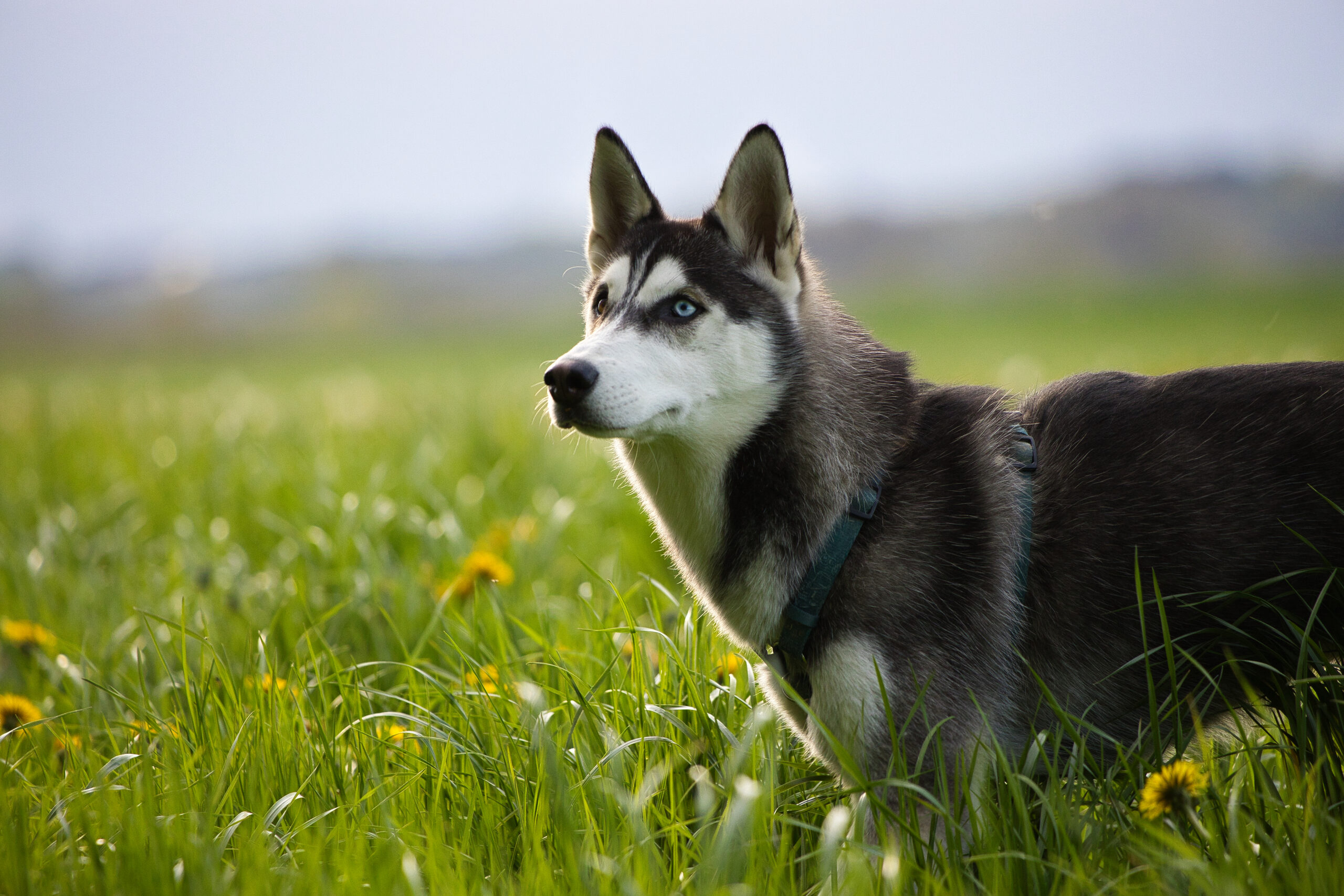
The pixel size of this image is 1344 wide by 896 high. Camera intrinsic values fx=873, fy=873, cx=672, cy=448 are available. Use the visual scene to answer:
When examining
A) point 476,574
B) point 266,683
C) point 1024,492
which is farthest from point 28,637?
point 1024,492

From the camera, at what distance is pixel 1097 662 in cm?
239

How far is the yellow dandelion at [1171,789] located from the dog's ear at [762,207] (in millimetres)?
1729

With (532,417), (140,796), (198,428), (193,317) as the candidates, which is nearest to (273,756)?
(140,796)

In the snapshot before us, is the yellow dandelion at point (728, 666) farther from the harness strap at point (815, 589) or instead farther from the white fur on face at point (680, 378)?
the white fur on face at point (680, 378)

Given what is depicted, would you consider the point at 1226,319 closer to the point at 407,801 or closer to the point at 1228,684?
the point at 1228,684

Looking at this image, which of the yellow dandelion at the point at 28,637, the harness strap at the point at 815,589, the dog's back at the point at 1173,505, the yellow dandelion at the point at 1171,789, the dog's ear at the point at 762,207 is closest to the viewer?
the yellow dandelion at the point at 1171,789

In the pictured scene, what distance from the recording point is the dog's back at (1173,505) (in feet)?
7.52

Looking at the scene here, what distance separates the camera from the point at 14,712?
3107 mm

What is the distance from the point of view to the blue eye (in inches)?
109

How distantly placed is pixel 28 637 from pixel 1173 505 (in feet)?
14.1

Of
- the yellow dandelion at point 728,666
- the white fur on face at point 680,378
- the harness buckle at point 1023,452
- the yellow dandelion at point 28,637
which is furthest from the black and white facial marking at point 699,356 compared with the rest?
the yellow dandelion at point 28,637

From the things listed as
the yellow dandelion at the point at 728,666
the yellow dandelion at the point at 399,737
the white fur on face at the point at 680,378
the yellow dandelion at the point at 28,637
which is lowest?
the yellow dandelion at the point at 728,666

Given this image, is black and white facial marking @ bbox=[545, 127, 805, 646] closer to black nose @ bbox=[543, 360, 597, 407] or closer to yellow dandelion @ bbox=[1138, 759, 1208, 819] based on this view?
black nose @ bbox=[543, 360, 597, 407]

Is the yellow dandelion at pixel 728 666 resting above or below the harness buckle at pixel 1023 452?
below
